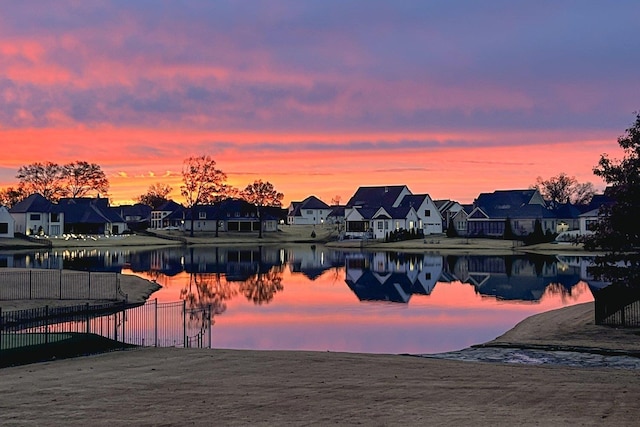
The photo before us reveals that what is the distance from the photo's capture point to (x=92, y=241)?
111562mm

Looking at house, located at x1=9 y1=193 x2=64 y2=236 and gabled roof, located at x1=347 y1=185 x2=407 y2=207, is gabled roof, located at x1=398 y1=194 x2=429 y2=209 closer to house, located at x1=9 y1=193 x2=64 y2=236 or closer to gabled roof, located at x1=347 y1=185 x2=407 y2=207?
gabled roof, located at x1=347 y1=185 x2=407 y2=207

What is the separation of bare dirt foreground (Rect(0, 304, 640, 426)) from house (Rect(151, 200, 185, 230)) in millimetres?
134181

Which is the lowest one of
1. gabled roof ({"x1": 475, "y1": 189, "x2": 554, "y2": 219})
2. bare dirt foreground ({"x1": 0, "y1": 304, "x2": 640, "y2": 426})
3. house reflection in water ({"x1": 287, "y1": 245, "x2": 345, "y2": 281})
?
bare dirt foreground ({"x1": 0, "y1": 304, "x2": 640, "y2": 426})

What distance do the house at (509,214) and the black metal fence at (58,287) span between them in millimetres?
78524

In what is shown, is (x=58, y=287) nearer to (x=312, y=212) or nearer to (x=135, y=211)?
(x=312, y=212)

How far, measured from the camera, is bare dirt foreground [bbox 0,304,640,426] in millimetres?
13445

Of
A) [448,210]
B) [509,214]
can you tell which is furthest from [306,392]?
[448,210]

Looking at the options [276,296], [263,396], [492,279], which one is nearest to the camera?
[263,396]

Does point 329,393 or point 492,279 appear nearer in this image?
point 329,393

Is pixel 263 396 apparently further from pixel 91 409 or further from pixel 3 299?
pixel 3 299

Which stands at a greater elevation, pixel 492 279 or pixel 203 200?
pixel 203 200

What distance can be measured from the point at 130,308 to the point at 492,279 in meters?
31.8

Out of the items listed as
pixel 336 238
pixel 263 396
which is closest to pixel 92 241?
pixel 336 238

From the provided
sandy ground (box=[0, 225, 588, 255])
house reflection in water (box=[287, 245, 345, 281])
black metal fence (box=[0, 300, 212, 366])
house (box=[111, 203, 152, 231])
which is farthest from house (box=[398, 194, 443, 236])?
black metal fence (box=[0, 300, 212, 366])
